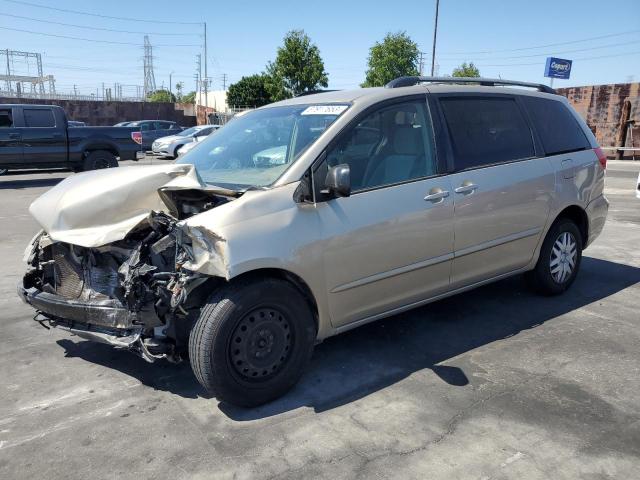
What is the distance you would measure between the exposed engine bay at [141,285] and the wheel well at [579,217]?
3.32m

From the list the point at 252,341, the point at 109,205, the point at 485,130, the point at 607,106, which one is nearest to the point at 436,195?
the point at 485,130

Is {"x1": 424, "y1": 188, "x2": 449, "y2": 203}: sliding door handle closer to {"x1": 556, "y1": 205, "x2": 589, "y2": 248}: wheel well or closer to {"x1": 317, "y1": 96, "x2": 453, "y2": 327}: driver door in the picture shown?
{"x1": 317, "y1": 96, "x2": 453, "y2": 327}: driver door

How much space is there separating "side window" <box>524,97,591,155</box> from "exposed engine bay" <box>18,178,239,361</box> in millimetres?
3014

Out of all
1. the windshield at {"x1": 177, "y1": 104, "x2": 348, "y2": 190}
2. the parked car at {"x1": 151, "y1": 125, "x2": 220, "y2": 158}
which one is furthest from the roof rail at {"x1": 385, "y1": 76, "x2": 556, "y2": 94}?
the parked car at {"x1": 151, "y1": 125, "x2": 220, "y2": 158}

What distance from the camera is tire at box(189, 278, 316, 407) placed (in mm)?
3100

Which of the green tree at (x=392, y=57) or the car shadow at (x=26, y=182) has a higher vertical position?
the green tree at (x=392, y=57)

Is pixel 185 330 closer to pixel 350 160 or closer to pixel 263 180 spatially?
pixel 263 180

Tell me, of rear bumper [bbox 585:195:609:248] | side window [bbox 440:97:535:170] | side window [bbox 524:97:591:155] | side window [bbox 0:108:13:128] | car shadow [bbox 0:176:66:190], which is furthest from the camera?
car shadow [bbox 0:176:66:190]

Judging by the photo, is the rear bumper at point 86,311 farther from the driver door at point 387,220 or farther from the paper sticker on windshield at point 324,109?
the paper sticker on windshield at point 324,109

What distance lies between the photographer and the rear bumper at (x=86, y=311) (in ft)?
10.8

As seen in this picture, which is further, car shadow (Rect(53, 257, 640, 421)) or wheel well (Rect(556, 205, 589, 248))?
wheel well (Rect(556, 205, 589, 248))

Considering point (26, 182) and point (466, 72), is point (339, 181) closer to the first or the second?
point (26, 182)

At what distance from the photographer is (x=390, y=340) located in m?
4.33

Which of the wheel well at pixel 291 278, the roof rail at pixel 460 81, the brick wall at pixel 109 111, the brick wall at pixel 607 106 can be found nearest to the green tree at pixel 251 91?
the brick wall at pixel 109 111
